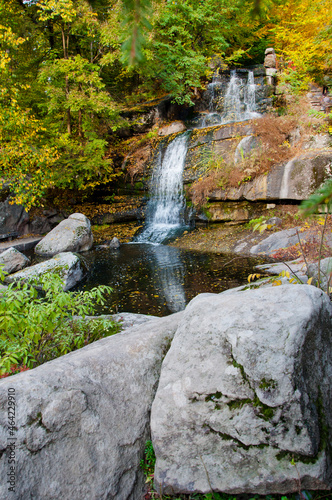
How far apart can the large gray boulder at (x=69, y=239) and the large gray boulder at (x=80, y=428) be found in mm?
8787

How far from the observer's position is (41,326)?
114 inches

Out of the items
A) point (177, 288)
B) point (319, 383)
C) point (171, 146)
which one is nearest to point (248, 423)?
point (319, 383)

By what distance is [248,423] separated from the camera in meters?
1.82

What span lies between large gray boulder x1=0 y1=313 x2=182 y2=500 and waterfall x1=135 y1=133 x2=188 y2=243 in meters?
9.62

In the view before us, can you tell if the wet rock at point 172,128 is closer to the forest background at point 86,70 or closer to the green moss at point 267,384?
the forest background at point 86,70

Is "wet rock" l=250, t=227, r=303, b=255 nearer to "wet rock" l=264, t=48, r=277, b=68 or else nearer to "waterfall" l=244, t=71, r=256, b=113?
"waterfall" l=244, t=71, r=256, b=113

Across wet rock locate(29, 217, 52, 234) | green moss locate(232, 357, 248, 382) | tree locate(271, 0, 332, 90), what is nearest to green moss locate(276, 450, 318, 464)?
green moss locate(232, 357, 248, 382)

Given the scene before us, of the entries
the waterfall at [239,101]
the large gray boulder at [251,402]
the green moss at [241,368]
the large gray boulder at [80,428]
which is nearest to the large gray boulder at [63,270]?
the large gray boulder at [80,428]

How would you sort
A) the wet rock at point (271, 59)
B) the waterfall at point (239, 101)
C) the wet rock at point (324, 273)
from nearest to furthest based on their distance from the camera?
the wet rock at point (324, 273), the waterfall at point (239, 101), the wet rock at point (271, 59)

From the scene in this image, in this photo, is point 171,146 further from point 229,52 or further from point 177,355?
point 177,355

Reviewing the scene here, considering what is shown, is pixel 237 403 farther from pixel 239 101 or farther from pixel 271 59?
pixel 271 59

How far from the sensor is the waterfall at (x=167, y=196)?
12484 mm

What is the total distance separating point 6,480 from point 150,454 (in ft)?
3.16

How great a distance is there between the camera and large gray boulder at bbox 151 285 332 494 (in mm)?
1745
